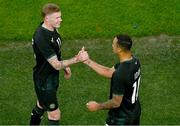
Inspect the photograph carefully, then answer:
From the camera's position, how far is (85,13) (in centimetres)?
1625

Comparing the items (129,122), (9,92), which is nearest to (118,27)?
(9,92)

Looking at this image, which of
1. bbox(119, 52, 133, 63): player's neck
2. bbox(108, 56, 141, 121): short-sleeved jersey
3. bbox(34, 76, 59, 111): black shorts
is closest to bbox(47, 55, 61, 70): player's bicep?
bbox(34, 76, 59, 111): black shorts

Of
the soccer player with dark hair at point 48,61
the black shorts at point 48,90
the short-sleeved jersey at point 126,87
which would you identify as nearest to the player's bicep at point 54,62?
the soccer player with dark hair at point 48,61

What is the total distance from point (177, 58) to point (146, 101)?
7.08 feet

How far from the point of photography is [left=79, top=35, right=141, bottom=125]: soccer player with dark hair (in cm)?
892

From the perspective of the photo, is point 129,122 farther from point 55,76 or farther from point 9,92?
point 9,92

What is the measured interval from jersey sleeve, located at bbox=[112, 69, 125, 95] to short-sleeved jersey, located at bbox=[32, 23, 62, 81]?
1.72 meters

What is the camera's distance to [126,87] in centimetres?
902

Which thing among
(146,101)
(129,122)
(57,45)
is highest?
(57,45)

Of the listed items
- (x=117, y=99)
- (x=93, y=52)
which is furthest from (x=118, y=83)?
(x=93, y=52)

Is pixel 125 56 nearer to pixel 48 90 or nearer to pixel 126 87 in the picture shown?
pixel 126 87

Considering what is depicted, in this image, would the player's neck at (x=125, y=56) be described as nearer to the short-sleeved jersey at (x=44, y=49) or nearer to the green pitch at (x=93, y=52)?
the short-sleeved jersey at (x=44, y=49)

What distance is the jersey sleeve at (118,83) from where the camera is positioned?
8.89 metres

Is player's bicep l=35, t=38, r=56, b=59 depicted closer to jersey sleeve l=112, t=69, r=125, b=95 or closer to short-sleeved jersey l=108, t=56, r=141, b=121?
short-sleeved jersey l=108, t=56, r=141, b=121
